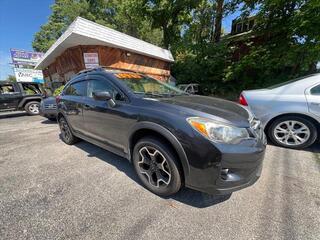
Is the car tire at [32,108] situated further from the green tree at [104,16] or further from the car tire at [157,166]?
the green tree at [104,16]

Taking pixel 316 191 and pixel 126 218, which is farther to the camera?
pixel 316 191

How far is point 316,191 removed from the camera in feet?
7.66

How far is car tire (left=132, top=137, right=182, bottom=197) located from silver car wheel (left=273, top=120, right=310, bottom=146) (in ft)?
9.85

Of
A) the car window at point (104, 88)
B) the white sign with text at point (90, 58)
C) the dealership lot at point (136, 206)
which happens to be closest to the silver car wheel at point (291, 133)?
the dealership lot at point (136, 206)

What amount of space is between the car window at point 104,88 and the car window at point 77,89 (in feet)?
0.72

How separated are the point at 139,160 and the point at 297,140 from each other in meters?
3.47

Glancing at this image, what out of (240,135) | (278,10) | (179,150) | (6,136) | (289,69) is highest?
(278,10)

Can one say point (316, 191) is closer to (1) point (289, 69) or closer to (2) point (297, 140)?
(2) point (297, 140)

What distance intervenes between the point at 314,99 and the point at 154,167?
3460mm

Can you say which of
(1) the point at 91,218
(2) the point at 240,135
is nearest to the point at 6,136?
(1) the point at 91,218

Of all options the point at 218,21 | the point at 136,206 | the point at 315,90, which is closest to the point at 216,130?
the point at 136,206

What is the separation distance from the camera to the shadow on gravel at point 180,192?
2.15 m

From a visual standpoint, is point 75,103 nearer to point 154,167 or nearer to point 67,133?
point 67,133

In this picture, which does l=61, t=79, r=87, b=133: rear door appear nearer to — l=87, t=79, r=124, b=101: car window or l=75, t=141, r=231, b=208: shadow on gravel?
l=87, t=79, r=124, b=101: car window
